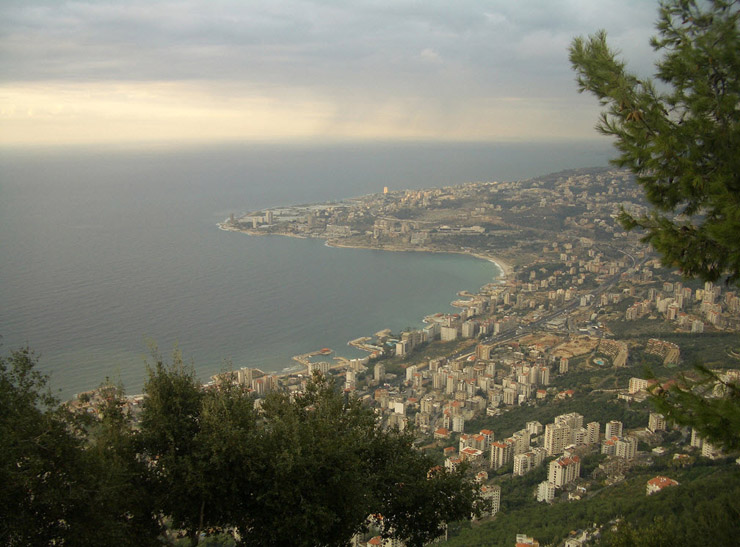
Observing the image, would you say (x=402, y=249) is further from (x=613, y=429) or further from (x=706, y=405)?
(x=706, y=405)

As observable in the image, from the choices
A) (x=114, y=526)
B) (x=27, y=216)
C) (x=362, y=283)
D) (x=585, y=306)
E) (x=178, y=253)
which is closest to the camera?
(x=114, y=526)

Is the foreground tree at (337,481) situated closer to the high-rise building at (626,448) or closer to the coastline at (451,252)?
the high-rise building at (626,448)

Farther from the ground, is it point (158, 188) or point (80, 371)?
point (158, 188)

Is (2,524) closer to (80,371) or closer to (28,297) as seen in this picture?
(80,371)

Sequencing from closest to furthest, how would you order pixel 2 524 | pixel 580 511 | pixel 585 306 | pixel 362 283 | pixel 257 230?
pixel 2 524 < pixel 580 511 < pixel 585 306 < pixel 362 283 < pixel 257 230

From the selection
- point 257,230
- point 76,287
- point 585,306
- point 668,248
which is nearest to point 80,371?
point 76,287

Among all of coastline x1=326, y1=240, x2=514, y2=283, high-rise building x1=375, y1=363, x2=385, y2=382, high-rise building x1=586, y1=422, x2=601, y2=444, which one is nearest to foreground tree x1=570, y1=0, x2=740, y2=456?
high-rise building x1=586, y1=422, x2=601, y2=444

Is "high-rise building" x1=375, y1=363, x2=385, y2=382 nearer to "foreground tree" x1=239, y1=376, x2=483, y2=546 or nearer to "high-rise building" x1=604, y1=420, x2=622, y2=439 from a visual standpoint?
"high-rise building" x1=604, y1=420, x2=622, y2=439
